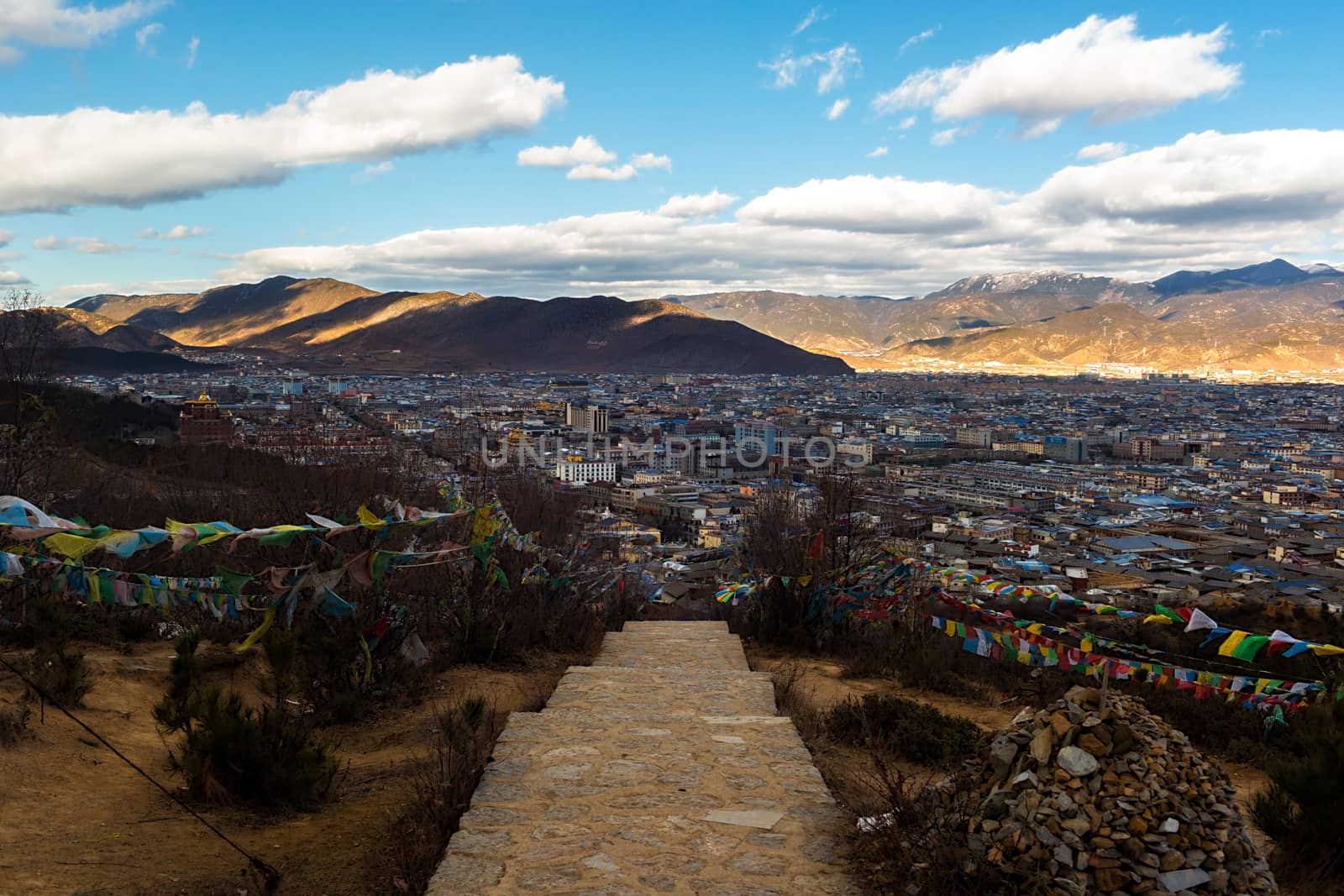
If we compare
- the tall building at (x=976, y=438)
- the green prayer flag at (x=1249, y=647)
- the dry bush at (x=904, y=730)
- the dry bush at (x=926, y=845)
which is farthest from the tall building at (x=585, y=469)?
the dry bush at (x=926, y=845)

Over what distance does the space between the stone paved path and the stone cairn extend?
26.1 inches

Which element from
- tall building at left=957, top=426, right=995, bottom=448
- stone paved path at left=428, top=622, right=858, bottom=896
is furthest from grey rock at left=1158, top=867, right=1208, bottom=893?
tall building at left=957, top=426, right=995, bottom=448

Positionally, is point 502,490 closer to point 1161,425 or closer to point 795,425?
point 795,425

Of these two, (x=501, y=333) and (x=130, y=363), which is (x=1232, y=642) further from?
(x=501, y=333)

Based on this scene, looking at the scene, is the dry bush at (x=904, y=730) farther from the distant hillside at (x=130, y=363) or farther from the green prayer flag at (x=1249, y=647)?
the distant hillside at (x=130, y=363)

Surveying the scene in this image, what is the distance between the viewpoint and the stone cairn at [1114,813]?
2.82 m

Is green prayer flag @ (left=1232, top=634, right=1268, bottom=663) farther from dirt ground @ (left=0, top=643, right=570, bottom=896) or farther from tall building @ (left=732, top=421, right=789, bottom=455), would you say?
tall building @ (left=732, top=421, right=789, bottom=455)

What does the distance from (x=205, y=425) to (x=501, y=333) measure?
137 metres

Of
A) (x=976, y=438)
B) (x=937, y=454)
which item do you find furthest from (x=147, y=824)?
(x=976, y=438)

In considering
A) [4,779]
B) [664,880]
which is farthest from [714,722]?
[4,779]

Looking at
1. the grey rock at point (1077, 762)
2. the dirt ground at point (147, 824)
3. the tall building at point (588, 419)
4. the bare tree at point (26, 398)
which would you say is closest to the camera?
the grey rock at point (1077, 762)

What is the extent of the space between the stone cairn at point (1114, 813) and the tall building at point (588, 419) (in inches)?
2894

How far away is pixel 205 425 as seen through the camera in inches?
1657

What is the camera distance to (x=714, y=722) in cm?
531
